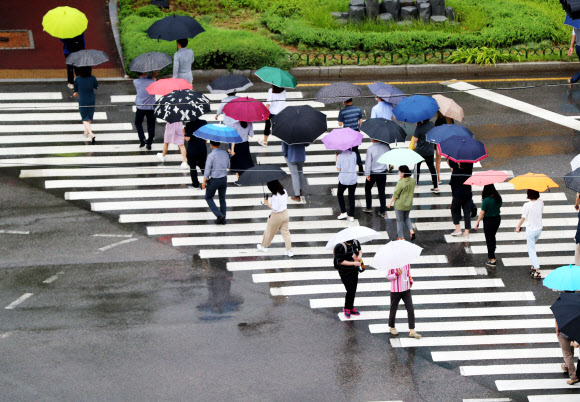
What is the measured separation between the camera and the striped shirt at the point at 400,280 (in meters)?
13.5

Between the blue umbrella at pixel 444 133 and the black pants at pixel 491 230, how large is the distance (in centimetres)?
181

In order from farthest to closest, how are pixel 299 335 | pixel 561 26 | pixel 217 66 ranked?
pixel 561 26, pixel 217 66, pixel 299 335

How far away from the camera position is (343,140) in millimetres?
16875

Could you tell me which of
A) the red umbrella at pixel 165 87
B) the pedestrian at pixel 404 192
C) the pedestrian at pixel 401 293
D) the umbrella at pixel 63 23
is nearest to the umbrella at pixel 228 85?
the red umbrella at pixel 165 87

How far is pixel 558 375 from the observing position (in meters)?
13.1

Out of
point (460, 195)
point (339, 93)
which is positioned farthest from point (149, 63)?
point (460, 195)

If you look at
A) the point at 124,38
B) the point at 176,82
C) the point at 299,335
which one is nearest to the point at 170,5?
the point at 124,38

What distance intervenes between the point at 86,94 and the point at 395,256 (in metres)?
9.27

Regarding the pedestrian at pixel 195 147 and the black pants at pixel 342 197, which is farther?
the pedestrian at pixel 195 147

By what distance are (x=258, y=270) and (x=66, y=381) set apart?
4104mm

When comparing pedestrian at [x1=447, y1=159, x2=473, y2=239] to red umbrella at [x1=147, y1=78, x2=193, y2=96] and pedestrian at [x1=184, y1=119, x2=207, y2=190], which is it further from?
red umbrella at [x1=147, y1=78, x2=193, y2=96]

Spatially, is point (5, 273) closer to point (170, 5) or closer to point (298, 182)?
point (298, 182)

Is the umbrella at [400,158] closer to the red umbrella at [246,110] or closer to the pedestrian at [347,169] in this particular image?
the pedestrian at [347,169]

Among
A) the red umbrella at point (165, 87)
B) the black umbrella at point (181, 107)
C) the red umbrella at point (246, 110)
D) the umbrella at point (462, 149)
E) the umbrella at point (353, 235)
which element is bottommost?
the umbrella at point (353, 235)
